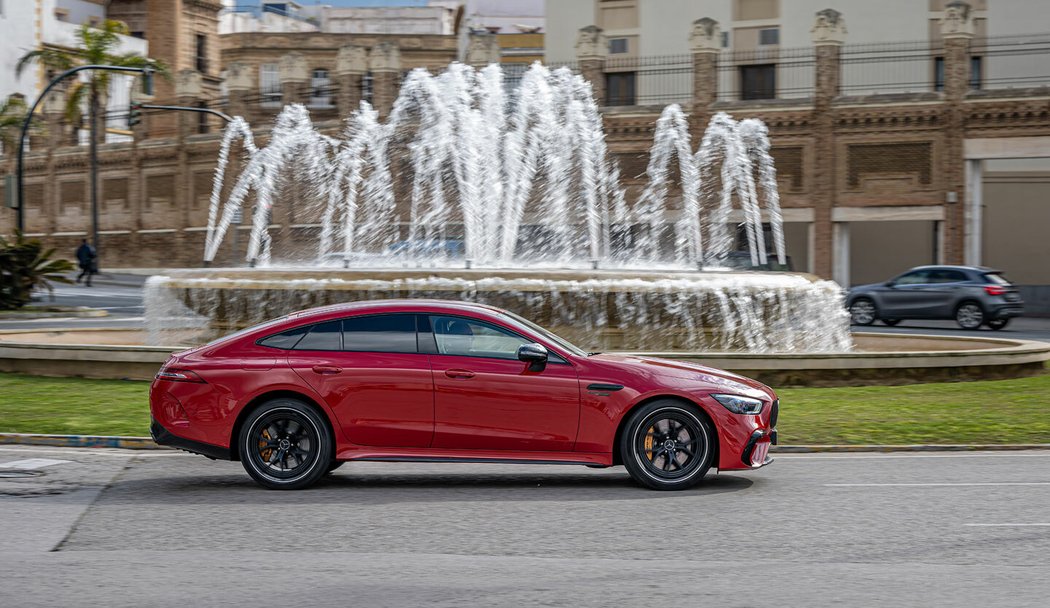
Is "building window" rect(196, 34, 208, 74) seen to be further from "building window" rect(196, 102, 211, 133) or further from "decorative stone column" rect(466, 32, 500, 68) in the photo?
"decorative stone column" rect(466, 32, 500, 68)

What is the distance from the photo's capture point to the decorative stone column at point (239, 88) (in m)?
56.9

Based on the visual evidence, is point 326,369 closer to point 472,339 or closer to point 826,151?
point 472,339

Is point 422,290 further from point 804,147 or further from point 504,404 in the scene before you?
point 804,147

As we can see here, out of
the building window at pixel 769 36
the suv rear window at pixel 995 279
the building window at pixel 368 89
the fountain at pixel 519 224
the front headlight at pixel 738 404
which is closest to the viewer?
the front headlight at pixel 738 404

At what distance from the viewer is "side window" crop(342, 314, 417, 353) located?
9438 millimetres

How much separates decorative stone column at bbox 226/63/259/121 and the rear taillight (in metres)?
48.8

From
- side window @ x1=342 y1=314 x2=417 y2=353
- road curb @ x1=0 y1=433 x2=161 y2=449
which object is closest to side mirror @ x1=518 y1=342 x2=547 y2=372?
side window @ x1=342 y1=314 x2=417 y2=353

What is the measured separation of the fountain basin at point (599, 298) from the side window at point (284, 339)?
7.91 m

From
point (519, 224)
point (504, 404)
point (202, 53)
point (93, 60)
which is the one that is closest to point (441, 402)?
→ point (504, 404)

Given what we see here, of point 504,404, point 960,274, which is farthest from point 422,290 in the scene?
point 960,274

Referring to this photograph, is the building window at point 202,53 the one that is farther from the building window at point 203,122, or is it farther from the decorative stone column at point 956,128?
the decorative stone column at point 956,128

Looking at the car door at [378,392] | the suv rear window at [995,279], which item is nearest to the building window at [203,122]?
the suv rear window at [995,279]

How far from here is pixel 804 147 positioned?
155ft

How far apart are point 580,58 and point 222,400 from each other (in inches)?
1672
